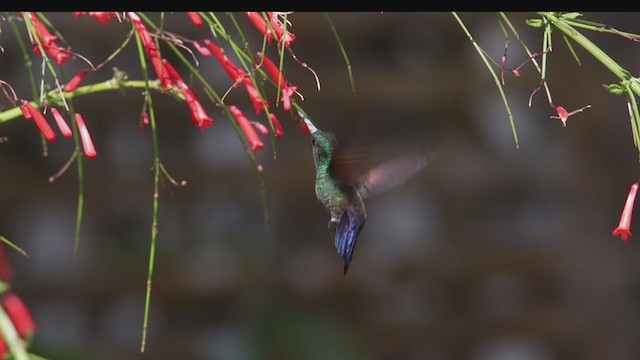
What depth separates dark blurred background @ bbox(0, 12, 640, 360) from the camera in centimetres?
322

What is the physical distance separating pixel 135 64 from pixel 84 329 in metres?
0.83

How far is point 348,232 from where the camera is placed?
931 millimetres

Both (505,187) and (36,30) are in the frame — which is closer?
(36,30)

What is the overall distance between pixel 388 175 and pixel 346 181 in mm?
37

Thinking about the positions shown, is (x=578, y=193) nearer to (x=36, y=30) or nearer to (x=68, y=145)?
(x=68, y=145)

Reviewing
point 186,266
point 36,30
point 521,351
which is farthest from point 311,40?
point 36,30

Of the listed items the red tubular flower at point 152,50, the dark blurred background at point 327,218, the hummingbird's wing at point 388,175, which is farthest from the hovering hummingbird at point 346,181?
the dark blurred background at point 327,218

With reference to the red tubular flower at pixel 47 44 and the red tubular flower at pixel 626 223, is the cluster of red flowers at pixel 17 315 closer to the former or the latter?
the red tubular flower at pixel 47 44

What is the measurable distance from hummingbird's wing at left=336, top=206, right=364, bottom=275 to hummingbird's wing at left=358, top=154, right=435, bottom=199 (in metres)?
0.03

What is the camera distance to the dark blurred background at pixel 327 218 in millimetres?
3225

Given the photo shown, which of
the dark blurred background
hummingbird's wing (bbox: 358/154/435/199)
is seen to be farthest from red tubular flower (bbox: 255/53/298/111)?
the dark blurred background

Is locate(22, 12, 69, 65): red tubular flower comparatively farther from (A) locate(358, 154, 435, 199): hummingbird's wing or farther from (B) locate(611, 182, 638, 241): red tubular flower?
(B) locate(611, 182, 638, 241): red tubular flower

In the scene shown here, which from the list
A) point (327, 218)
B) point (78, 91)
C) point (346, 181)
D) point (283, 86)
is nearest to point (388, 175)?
point (346, 181)

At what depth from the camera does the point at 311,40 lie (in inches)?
130
